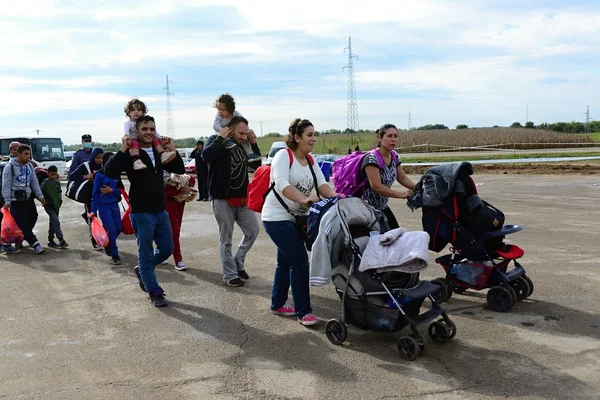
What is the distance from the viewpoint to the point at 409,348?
14.6 feet

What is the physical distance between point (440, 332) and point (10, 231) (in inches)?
294

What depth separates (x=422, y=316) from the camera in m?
4.62

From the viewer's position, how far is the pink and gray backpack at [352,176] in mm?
5930

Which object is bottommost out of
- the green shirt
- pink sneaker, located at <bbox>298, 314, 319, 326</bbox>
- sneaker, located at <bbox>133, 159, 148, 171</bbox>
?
pink sneaker, located at <bbox>298, 314, 319, 326</bbox>

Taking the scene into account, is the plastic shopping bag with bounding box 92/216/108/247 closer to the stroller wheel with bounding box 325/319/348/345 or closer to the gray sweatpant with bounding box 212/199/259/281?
the gray sweatpant with bounding box 212/199/259/281

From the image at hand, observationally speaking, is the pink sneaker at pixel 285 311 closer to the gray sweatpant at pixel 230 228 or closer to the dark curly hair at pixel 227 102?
the gray sweatpant at pixel 230 228

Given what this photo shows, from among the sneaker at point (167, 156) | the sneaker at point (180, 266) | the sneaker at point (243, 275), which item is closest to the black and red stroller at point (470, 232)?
the sneaker at point (243, 275)

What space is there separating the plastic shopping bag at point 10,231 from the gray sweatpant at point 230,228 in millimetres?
4318

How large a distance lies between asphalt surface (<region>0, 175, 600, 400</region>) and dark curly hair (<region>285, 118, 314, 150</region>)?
5.69 ft

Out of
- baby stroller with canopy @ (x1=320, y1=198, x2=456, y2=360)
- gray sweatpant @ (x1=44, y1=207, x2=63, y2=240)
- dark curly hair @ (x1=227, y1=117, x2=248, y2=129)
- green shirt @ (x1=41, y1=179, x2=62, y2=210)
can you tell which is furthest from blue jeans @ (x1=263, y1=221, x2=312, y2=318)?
green shirt @ (x1=41, y1=179, x2=62, y2=210)

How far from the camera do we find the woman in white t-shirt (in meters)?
5.19

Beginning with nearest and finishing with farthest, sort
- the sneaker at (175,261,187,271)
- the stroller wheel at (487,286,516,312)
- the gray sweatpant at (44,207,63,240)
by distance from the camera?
the stroller wheel at (487,286,516,312) → the sneaker at (175,261,187,271) → the gray sweatpant at (44,207,63,240)

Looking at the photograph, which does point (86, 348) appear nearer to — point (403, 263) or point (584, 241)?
point (403, 263)

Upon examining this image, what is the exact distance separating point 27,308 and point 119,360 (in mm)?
2194
